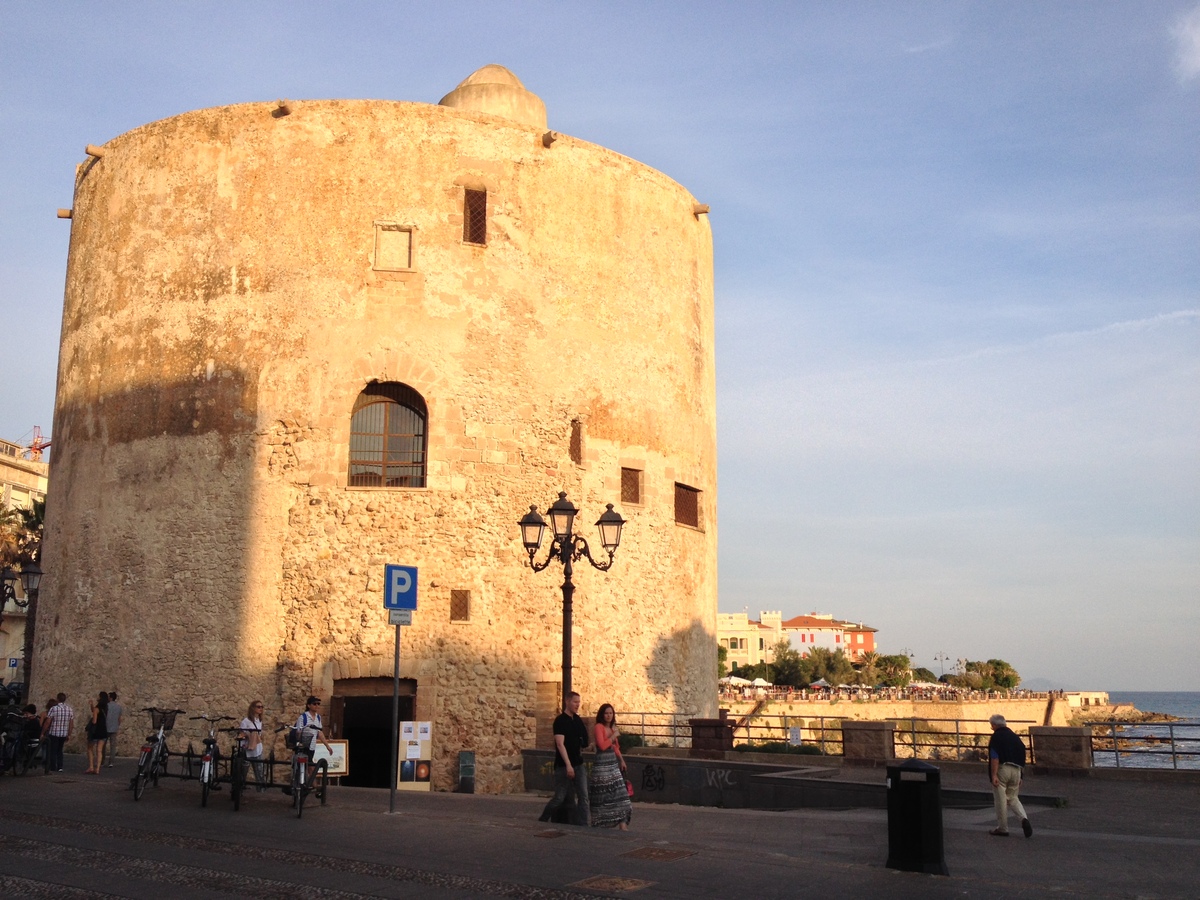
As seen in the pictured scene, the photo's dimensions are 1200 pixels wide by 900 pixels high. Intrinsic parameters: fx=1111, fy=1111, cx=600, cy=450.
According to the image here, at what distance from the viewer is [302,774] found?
43.5 ft

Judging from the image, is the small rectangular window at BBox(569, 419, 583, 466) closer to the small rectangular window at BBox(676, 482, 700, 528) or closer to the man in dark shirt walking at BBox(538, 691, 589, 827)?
the small rectangular window at BBox(676, 482, 700, 528)

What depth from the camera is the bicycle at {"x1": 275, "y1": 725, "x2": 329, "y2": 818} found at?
1314 centimetres

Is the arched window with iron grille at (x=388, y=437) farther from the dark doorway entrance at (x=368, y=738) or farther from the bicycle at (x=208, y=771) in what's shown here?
the bicycle at (x=208, y=771)

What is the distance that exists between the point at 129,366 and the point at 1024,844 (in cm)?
1815

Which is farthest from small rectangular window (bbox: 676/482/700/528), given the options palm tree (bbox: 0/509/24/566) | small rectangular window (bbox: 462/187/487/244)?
palm tree (bbox: 0/509/24/566)

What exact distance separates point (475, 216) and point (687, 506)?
7740mm

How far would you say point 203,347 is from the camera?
2117cm

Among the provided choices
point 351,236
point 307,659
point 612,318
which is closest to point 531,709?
point 307,659

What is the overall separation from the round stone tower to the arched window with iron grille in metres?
0.04

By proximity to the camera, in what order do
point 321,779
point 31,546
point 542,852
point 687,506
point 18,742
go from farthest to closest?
point 31,546 → point 687,506 → point 18,742 → point 321,779 → point 542,852

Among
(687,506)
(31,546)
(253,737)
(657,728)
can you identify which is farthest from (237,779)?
(31,546)

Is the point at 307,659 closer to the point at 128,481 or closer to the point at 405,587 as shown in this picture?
the point at 128,481

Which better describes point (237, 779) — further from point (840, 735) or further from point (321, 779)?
point (840, 735)

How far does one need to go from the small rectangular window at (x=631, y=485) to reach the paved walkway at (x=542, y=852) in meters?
8.74
